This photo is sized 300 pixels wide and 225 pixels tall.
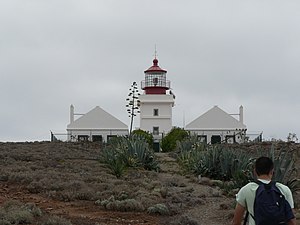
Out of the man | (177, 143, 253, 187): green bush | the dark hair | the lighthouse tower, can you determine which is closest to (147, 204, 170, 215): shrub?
(177, 143, 253, 187): green bush

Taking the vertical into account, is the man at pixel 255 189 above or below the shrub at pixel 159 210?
above

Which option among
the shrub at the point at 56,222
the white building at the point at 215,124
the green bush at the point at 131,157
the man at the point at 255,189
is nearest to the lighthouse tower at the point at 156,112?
the white building at the point at 215,124

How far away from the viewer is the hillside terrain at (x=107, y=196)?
35.2ft

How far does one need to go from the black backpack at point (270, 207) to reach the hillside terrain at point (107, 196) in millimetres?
4748

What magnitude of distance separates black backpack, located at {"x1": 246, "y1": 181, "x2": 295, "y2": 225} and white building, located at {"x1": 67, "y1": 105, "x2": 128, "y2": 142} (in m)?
43.2

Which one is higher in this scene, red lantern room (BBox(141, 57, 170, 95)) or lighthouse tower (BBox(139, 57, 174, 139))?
red lantern room (BBox(141, 57, 170, 95))

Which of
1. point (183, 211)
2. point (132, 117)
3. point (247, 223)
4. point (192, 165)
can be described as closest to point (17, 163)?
point (192, 165)

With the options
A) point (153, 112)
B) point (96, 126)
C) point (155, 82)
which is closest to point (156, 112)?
point (153, 112)

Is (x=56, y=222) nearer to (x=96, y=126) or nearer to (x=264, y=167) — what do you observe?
(x=264, y=167)

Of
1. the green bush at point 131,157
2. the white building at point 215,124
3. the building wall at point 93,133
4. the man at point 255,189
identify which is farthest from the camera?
the building wall at point 93,133

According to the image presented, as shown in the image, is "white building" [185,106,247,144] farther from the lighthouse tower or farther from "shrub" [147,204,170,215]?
"shrub" [147,204,170,215]

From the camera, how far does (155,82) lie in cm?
5097

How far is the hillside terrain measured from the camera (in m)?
10.7

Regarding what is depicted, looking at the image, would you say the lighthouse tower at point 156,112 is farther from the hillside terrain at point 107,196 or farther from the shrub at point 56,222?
the shrub at point 56,222
